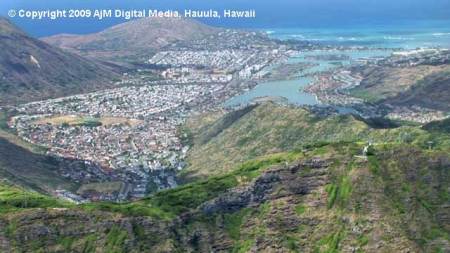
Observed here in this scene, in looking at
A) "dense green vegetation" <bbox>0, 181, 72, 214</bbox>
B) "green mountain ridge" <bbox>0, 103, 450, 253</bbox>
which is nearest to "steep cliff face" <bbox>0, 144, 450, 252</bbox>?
"green mountain ridge" <bbox>0, 103, 450, 253</bbox>

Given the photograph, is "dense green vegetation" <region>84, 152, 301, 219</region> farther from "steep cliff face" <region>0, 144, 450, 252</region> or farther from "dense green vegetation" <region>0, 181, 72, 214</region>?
"dense green vegetation" <region>0, 181, 72, 214</region>

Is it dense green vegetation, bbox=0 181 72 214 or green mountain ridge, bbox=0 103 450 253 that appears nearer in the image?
green mountain ridge, bbox=0 103 450 253

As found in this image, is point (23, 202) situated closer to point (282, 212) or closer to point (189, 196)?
point (189, 196)

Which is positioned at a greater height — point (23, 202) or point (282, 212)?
point (23, 202)

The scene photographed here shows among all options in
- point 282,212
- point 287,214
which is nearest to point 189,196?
point 282,212

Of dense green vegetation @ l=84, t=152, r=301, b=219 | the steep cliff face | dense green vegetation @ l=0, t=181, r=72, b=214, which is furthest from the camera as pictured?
dense green vegetation @ l=0, t=181, r=72, b=214

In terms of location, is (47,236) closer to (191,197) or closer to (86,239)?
(86,239)

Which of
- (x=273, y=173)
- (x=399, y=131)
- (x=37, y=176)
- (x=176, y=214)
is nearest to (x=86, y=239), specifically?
(x=176, y=214)

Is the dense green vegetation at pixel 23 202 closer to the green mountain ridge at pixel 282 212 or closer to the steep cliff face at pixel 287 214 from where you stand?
the green mountain ridge at pixel 282 212
